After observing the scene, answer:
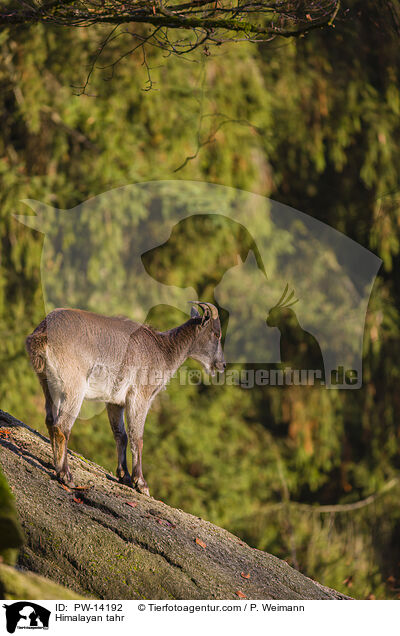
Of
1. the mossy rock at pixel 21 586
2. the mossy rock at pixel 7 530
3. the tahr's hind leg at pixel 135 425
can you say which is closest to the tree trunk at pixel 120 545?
the tahr's hind leg at pixel 135 425

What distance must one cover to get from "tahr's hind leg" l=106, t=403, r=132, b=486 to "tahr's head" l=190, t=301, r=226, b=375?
2.83 ft

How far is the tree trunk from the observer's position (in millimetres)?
4426

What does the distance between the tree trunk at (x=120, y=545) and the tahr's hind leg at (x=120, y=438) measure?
4.2 inches

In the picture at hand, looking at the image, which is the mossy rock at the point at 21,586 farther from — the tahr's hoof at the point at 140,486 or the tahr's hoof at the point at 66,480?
the tahr's hoof at the point at 140,486

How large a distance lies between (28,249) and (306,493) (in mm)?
5700

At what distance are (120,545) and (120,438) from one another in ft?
4.01

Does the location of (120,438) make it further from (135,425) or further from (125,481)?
(125,481)

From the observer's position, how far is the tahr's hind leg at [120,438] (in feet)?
19.0

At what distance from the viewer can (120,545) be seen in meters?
4.74

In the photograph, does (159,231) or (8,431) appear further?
(159,231)

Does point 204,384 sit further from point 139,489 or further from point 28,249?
point 139,489

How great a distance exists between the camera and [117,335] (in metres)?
5.54

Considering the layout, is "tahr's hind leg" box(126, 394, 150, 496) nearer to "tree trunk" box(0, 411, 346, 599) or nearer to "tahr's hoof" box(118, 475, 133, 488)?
"tahr's hoof" box(118, 475, 133, 488)

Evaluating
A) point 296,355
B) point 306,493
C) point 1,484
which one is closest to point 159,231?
point 296,355
